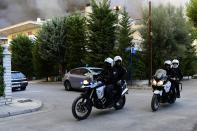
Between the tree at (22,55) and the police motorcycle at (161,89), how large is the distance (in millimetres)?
27306

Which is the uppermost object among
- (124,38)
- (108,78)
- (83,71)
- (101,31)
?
(101,31)

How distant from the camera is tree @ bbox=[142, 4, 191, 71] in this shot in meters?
28.2

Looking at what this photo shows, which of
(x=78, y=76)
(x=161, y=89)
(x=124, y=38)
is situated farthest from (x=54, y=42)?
(x=161, y=89)

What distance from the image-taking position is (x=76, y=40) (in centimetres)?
2998

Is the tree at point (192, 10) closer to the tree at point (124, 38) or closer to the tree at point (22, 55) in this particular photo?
the tree at point (124, 38)

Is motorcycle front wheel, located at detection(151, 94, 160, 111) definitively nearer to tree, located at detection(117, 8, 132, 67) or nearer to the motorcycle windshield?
the motorcycle windshield

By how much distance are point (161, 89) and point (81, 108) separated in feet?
10.4

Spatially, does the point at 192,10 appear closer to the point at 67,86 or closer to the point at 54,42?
the point at 67,86

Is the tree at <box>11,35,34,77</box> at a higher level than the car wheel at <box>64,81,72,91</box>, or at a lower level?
higher

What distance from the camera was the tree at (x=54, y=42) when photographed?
31547mm

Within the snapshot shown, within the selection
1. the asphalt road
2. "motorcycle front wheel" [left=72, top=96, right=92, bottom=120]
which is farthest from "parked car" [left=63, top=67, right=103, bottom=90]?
"motorcycle front wheel" [left=72, top=96, right=92, bottom=120]

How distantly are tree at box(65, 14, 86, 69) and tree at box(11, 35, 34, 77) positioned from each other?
924 cm

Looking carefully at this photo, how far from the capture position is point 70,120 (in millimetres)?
10547

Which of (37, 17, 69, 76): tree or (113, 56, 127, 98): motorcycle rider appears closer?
(113, 56, 127, 98): motorcycle rider
